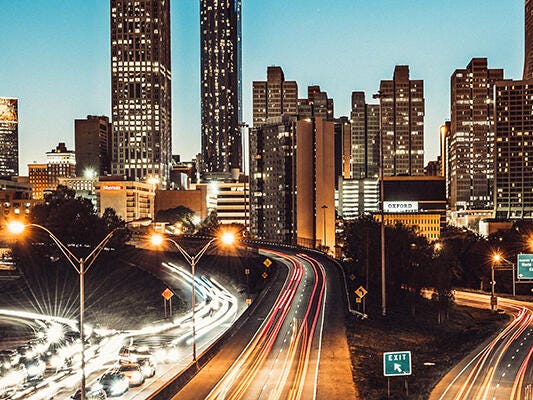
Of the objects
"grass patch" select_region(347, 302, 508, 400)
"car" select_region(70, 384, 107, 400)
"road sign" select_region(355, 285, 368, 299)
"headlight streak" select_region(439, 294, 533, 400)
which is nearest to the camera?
"car" select_region(70, 384, 107, 400)

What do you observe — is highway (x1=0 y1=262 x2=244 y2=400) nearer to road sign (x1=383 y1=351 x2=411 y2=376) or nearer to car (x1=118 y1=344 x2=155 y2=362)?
car (x1=118 y1=344 x2=155 y2=362)

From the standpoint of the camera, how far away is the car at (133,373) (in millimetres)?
41906

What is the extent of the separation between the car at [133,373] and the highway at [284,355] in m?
4.13

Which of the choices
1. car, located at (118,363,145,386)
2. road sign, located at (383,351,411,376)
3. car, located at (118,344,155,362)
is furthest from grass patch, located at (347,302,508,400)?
car, located at (118,344,155,362)

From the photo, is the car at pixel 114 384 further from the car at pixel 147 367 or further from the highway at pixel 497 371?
the highway at pixel 497 371

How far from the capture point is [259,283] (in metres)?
101

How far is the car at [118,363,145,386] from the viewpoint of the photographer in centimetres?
4191

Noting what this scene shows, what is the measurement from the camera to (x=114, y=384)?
3903 centimetres

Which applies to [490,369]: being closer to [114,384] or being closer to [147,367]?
[147,367]

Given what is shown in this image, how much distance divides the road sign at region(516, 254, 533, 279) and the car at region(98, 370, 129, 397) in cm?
4619

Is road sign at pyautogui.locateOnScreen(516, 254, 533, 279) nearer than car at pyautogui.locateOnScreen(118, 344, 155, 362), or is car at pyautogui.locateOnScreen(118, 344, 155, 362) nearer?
car at pyautogui.locateOnScreen(118, 344, 155, 362)

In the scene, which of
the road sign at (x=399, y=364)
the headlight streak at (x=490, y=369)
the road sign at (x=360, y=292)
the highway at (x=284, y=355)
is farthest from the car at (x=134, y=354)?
the road sign at (x=360, y=292)

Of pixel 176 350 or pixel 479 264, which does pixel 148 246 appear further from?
pixel 176 350

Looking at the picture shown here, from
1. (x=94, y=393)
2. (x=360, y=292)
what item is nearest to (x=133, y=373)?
(x=94, y=393)
